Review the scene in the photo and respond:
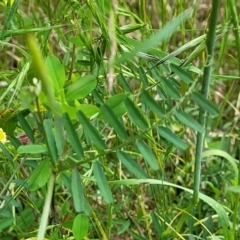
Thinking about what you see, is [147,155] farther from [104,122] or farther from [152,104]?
[104,122]

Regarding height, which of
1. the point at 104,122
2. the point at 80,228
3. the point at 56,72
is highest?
Result: the point at 56,72

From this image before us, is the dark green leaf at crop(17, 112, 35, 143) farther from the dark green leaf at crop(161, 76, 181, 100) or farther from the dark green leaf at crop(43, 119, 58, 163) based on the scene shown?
the dark green leaf at crop(161, 76, 181, 100)

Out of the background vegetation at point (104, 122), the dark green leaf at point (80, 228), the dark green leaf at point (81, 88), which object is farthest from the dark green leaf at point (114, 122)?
the dark green leaf at point (80, 228)

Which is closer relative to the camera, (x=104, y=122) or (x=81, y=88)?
(x=81, y=88)

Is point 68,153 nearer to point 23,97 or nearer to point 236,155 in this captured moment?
A: point 23,97

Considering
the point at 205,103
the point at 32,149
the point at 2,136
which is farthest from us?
the point at 2,136

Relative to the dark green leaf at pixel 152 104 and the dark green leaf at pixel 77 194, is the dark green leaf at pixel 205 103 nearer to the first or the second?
the dark green leaf at pixel 152 104

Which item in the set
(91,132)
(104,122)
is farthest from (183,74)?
(104,122)

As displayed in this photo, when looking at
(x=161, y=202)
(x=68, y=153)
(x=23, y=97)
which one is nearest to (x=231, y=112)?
(x=161, y=202)

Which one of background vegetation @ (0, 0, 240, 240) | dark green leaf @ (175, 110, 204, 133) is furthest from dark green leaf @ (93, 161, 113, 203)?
dark green leaf @ (175, 110, 204, 133)
